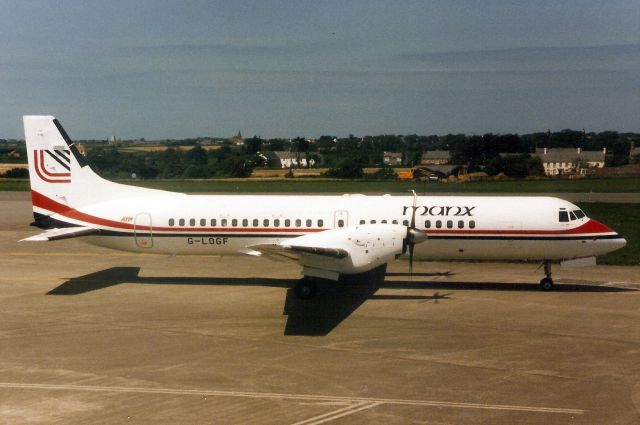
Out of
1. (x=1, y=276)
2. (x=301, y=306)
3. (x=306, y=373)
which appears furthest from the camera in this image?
(x=1, y=276)

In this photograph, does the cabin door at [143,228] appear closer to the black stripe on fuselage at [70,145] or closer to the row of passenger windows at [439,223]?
the black stripe on fuselage at [70,145]

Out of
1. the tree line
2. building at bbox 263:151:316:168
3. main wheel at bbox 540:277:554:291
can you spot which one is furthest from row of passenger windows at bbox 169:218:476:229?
building at bbox 263:151:316:168

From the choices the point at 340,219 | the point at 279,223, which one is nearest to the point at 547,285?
the point at 340,219

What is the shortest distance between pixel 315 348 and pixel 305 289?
4953 millimetres

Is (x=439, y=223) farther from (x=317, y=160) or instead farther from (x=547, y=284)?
(x=317, y=160)

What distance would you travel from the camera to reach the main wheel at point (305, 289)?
824 inches

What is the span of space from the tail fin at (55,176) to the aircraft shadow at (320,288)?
9.79ft

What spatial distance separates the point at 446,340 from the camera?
16844 millimetres

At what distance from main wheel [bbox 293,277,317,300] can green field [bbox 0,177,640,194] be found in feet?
151

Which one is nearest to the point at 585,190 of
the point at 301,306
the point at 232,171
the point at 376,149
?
the point at 232,171

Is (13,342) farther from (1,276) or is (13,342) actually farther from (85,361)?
(1,276)

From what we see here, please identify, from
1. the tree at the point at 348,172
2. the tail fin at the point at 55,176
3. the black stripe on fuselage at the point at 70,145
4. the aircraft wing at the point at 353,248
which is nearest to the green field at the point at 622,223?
the aircraft wing at the point at 353,248

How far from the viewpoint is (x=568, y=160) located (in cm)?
10588

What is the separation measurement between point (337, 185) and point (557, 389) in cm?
6643
